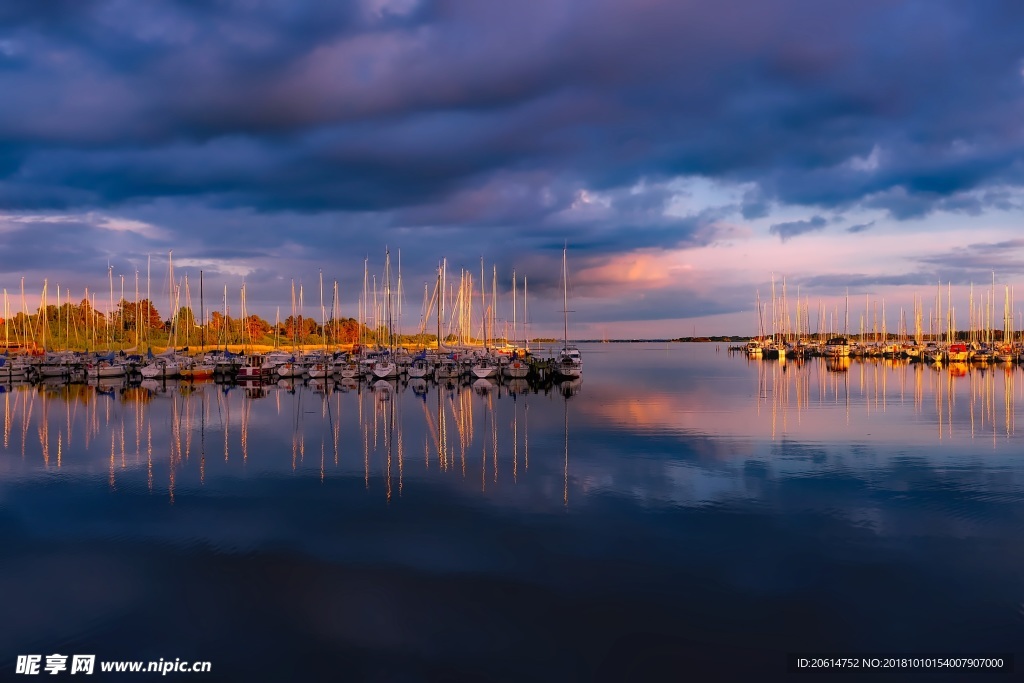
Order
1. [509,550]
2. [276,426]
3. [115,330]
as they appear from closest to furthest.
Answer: [509,550], [276,426], [115,330]

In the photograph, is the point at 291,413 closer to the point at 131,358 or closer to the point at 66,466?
the point at 66,466

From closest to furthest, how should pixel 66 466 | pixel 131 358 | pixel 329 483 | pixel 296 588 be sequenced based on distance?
pixel 296 588 < pixel 329 483 < pixel 66 466 < pixel 131 358

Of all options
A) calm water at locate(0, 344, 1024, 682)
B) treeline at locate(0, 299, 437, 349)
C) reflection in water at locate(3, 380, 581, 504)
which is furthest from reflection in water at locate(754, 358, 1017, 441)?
treeline at locate(0, 299, 437, 349)

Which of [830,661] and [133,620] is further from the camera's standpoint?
[133,620]

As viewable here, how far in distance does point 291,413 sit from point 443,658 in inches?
1519

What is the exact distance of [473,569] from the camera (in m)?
15.6

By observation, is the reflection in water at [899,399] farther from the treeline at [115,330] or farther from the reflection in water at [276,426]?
the treeline at [115,330]

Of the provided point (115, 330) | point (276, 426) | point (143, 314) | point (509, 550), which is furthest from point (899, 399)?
point (143, 314)

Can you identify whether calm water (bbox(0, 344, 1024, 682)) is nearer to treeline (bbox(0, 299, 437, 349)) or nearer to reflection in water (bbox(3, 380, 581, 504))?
reflection in water (bbox(3, 380, 581, 504))

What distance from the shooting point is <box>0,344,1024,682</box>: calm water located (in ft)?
39.4

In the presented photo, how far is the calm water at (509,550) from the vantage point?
1202 cm

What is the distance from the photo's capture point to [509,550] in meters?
16.9

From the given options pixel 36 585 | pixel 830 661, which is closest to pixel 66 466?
pixel 36 585

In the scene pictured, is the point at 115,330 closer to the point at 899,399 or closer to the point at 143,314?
the point at 143,314
